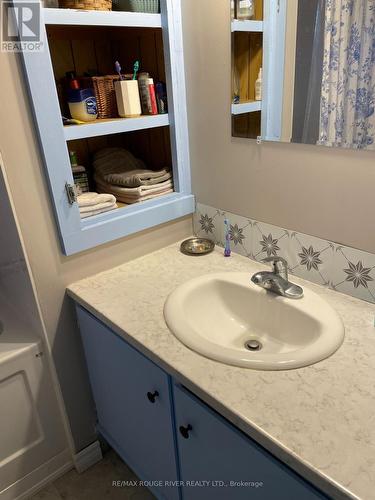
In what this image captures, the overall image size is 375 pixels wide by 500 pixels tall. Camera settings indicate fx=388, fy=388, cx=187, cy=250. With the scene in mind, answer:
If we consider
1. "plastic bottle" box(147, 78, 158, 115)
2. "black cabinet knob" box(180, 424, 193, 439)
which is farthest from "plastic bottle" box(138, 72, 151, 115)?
"black cabinet knob" box(180, 424, 193, 439)

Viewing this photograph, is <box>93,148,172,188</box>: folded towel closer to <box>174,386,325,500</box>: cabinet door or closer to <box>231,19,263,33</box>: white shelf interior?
<box>231,19,263,33</box>: white shelf interior

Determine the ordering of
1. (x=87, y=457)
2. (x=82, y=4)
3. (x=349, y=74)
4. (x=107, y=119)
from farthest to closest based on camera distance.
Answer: (x=87, y=457) < (x=107, y=119) < (x=82, y=4) < (x=349, y=74)

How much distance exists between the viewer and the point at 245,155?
1264mm

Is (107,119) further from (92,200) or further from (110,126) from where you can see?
(92,200)

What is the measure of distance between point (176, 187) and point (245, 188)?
0.99 feet

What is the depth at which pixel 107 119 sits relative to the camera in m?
1.30

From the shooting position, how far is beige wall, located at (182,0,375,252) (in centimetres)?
103

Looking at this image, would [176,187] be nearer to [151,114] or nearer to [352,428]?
[151,114]

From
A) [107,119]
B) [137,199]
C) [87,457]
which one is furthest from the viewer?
[87,457]

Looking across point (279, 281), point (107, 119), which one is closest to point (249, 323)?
point (279, 281)

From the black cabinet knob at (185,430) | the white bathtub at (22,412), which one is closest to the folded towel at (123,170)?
the white bathtub at (22,412)

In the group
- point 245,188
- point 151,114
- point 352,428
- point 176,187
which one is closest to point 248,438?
point 352,428

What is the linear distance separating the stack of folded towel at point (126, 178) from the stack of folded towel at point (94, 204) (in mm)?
98

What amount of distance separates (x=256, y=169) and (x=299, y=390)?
70 cm
